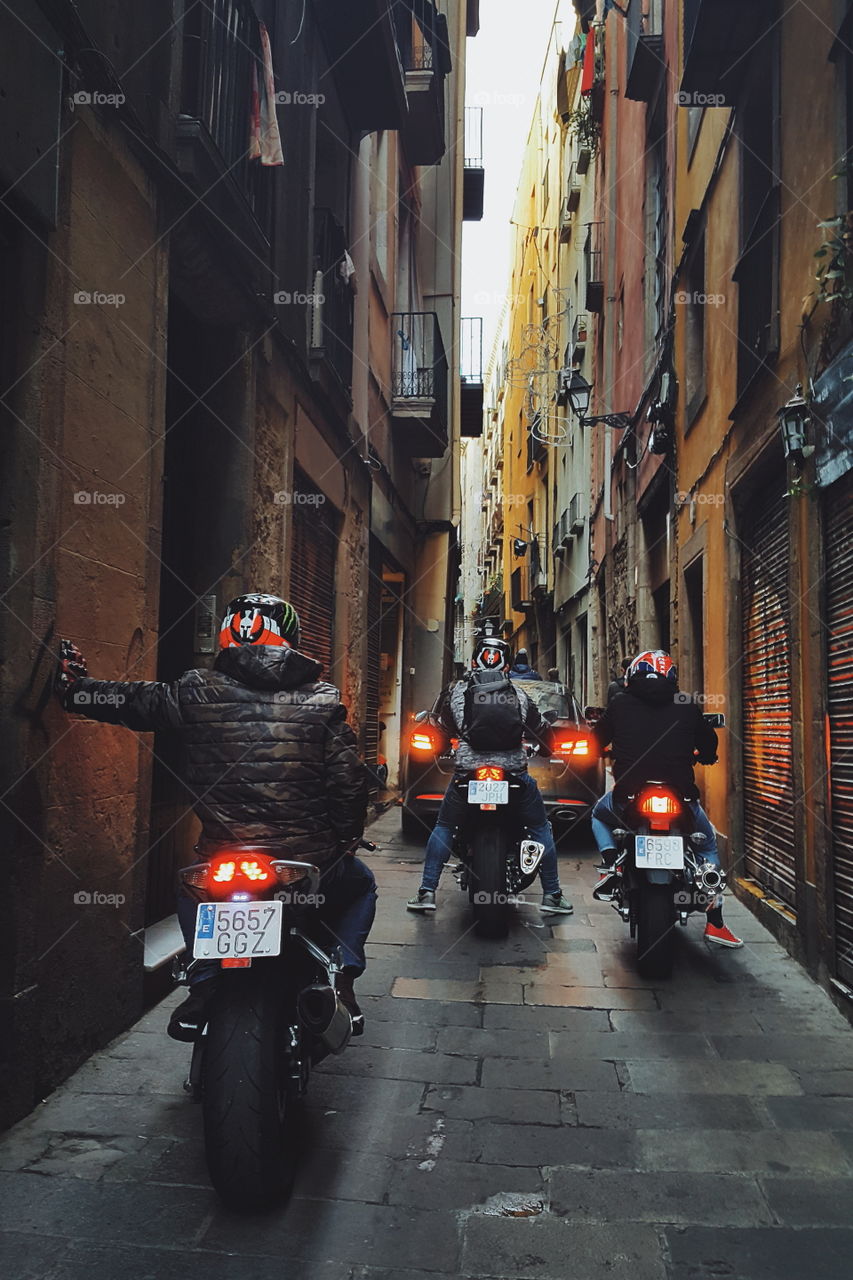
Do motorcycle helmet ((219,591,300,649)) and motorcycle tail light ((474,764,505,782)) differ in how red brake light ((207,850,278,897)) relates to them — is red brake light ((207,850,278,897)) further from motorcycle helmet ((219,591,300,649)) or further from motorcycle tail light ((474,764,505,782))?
motorcycle tail light ((474,764,505,782))

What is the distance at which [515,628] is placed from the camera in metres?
40.1

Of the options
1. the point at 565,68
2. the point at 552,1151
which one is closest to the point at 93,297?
the point at 552,1151

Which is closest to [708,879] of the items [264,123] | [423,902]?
[423,902]

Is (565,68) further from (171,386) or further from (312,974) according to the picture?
(312,974)

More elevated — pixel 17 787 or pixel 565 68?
pixel 565 68

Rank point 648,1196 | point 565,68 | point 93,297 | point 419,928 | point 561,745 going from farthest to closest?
point 565,68 → point 561,745 → point 419,928 → point 93,297 → point 648,1196

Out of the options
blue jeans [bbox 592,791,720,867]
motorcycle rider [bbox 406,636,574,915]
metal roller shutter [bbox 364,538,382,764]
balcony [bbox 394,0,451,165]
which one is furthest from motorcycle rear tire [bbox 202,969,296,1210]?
balcony [bbox 394,0,451,165]

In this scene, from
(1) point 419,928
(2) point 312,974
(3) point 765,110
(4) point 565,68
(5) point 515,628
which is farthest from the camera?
(5) point 515,628

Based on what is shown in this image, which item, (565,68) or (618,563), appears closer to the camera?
(618,563)

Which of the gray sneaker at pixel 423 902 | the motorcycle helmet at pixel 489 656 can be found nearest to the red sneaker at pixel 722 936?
the gray sneaker at pixel 423 902

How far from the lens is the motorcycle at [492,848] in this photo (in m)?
6.49

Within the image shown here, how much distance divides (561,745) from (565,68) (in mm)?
19695

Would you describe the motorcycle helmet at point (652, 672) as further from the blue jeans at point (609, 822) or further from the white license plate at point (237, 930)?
the white license plate at point (237, 930)

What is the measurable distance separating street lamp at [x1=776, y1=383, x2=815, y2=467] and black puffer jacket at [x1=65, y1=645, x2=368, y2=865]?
11.0ft
